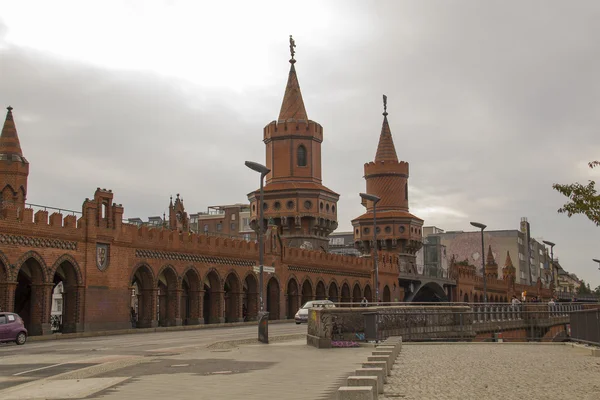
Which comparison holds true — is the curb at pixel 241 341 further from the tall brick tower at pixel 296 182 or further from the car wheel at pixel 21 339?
the tall brick tower at pixel 296 182

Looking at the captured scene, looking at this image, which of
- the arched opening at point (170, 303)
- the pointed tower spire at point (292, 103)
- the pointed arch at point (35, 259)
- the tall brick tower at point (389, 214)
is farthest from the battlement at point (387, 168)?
the pointed arch at point (35, 259)

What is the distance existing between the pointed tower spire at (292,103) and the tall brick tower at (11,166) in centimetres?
2891

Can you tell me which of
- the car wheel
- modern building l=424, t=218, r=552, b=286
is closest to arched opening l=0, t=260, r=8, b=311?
the car wheel

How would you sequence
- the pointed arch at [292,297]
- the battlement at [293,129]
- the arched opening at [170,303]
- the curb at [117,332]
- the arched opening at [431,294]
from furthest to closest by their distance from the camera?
1. the arched opening at [431,294]
2. the battlement at [293,129]
3. the pointed arch at [292,297]
4. the arched opening at [170,303]
5. the curb at [117,332]

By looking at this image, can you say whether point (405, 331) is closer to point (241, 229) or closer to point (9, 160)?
point (9, 160)

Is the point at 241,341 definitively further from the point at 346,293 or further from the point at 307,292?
the point at 346,293

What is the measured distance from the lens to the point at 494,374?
14.3 metres

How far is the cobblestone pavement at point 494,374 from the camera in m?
11.4

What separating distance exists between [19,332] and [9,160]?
52.3 feet

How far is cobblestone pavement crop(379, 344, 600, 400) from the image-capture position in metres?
11.4

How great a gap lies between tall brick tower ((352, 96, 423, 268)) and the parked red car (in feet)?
178

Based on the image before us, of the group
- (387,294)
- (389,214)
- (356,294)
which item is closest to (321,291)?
(356,294)

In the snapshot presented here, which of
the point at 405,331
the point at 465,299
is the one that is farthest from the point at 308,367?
the point at 465,299

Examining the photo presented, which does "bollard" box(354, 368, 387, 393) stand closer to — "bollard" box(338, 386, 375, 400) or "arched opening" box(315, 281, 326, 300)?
"bollard" box(338, 386, 375, 400)
